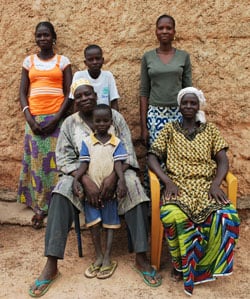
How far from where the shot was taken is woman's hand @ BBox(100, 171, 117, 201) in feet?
9.96

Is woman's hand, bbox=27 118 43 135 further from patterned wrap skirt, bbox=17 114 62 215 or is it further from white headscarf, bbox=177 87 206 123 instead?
white headscarf, bbox=177 87 206 123

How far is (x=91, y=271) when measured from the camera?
10.00ft

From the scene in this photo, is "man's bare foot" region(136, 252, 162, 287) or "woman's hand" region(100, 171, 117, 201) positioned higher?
"woman's hand" region(100, 171, 117, 201)

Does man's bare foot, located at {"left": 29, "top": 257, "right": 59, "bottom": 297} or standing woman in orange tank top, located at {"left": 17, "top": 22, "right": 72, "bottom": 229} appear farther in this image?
standing woman in orange tank top, located at {"left": 17, "top": 22, "right": 72, "bottom": 229}

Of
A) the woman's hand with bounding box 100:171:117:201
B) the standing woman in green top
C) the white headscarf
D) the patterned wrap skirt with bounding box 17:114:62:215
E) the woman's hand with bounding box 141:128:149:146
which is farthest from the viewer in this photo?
the patterned wrap skirt with bounding box 17:114:62:215

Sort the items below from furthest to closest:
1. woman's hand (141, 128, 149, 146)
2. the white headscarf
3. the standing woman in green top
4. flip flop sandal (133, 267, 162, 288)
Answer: woman's hand (141, 128, 149, 146), the standing woman in green top, the white headscarf, flip flop sandal (133, 267, 162, 288)

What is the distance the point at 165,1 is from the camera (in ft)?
12.4

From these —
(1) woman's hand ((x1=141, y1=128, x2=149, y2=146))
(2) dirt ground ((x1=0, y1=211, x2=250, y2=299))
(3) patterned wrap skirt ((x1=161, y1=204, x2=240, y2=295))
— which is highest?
(1) woman's hand ((x1=141, y1=128, x2=149, y2=146))

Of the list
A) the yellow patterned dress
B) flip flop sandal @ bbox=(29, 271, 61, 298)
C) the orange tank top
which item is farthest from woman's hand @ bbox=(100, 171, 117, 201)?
the orange tank top

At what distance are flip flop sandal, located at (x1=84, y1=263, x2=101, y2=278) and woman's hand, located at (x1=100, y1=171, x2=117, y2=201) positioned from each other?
500 millimetres

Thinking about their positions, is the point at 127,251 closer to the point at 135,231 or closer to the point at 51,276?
the point at 135,231

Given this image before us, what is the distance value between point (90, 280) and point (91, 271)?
0.24 feet

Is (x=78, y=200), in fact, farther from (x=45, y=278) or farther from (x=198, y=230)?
(x=198, y=230)

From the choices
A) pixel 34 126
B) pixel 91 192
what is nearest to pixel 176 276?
pixel 91 192
